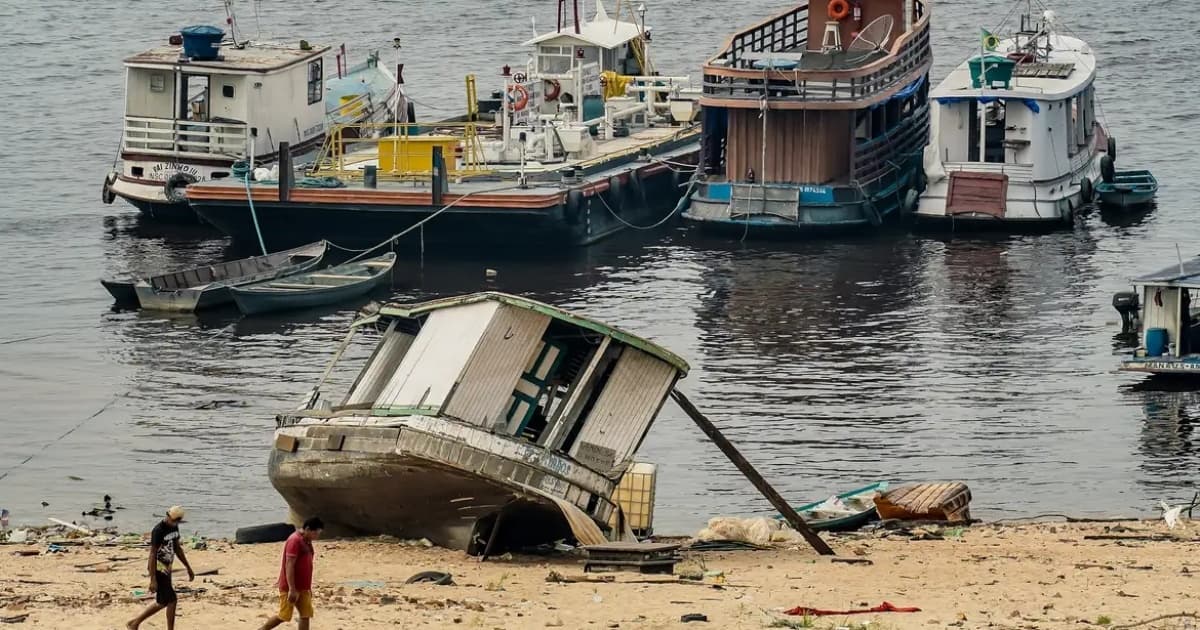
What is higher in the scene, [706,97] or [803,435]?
[706,97]

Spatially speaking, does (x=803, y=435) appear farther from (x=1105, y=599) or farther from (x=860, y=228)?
(x=860, y=228)

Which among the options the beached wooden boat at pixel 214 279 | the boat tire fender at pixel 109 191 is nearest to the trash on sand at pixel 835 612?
the beached wooden boat at pixel 214 279

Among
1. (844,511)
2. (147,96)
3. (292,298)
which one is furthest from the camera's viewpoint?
(147,96)

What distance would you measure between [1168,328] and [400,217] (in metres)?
16.5

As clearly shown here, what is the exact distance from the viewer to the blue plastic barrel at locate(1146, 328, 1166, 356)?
33688mm

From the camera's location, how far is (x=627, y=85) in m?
52.7

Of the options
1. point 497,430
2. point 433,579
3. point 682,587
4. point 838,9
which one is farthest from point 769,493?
point 838,9

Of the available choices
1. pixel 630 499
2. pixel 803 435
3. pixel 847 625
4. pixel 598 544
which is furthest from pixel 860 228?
pixel 847 625

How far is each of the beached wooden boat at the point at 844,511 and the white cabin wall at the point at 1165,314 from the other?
26.6 ft

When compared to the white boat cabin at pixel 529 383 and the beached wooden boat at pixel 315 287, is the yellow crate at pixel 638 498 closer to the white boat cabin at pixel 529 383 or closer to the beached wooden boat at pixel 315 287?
the white boat cabin at pixel 529 383

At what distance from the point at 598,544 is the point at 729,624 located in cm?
340

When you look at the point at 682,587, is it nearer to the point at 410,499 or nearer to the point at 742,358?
the point at 410,499

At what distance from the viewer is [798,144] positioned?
46188 mm

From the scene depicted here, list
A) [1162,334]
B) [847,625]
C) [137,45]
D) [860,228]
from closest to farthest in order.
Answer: [847,625]
[1162,334]
[860,228]
[137,45]
